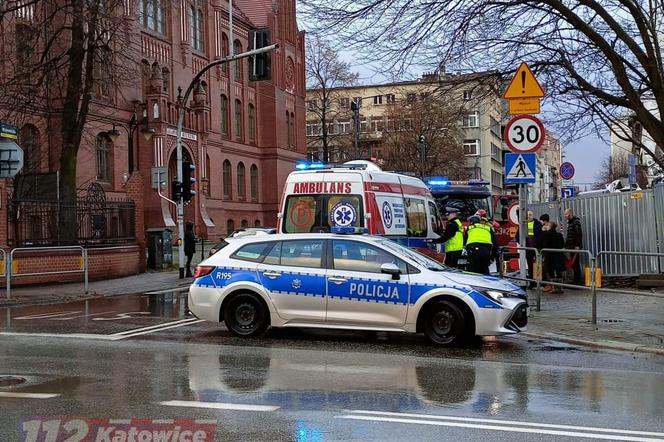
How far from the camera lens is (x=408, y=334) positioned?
1083 centimetres

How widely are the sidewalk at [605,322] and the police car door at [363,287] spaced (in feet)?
7.98

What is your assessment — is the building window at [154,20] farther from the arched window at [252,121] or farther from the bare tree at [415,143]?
the bare tree at [415,143]

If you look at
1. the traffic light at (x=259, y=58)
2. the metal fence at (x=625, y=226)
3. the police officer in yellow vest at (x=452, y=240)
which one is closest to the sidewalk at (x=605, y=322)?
the police officer in yellow vest at (x=452, y=240)

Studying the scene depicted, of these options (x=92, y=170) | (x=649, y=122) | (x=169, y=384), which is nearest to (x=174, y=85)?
(x=92, y=170)

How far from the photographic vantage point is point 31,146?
93.8 ft

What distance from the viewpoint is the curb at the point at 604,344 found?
31.0ft

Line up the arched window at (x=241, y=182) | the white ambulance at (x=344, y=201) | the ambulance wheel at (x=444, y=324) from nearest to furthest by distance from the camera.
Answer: the ambulance wheel at (x=444, y=324)
the white ambulance at (x=344, y=201)
the arched window at (x=241, y=182)

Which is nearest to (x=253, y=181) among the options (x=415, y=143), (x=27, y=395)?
(x=415, y=143)

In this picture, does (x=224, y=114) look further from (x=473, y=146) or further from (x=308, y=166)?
(x=473, y=146)

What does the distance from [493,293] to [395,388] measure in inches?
117

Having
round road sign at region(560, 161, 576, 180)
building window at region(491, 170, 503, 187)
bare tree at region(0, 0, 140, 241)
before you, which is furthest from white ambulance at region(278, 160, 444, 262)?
building window at region(491, 170, 503, 187)

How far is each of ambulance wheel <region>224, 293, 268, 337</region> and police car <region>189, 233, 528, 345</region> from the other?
1 centimetres

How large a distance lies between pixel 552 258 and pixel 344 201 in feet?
18.4

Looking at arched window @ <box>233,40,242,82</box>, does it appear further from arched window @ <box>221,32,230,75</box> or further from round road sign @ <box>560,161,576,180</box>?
round road sign @ <box>560,161,576,180</box>
